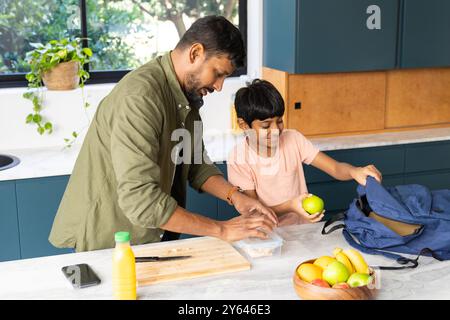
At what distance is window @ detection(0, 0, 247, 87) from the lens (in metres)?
3.41

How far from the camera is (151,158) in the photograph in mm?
1762

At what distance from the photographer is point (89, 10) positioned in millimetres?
3492

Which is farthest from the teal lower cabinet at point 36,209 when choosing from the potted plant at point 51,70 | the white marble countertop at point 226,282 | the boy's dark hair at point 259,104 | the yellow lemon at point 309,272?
the yellow lemon at point 309,272

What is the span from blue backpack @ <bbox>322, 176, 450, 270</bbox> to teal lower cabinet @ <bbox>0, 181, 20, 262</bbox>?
1616 mm

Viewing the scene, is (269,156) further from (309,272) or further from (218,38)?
(309,272)

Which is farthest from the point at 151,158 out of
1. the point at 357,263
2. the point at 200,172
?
the point at 357,263

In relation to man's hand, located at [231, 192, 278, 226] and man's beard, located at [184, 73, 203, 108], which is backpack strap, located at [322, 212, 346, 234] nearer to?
man's hand, located at [231, 192, 278, 226]

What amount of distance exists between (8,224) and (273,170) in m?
1.29

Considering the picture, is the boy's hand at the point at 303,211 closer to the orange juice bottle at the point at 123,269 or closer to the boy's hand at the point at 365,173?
the boy's hand at the point at 365,173

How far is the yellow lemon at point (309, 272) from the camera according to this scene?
1.57 metres
